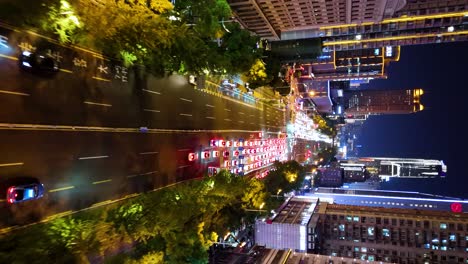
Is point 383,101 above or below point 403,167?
above

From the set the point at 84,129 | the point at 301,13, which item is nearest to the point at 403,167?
the point at 301,13

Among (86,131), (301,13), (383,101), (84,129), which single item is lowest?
(86,131)

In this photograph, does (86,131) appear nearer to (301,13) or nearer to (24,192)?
(24,192)

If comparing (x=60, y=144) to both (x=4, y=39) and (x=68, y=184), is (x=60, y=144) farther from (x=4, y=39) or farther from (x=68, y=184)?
(x=4, y=39)

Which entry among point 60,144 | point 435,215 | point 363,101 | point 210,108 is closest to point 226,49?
point 210,108

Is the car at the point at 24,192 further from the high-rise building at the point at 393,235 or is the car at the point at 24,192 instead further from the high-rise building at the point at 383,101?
the high-rise building at the point at 383,101

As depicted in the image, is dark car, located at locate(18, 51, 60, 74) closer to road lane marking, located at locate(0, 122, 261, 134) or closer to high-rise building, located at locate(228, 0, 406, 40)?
road lane marking, located at locate(0, 122, 261, 134)

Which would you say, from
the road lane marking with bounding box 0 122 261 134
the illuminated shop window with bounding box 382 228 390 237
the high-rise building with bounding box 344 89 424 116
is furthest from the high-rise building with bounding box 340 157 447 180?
the road lane marking with bounding box 0 122 261 134

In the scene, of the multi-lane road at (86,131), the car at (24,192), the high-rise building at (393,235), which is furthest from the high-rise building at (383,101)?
the car at (24,192)
